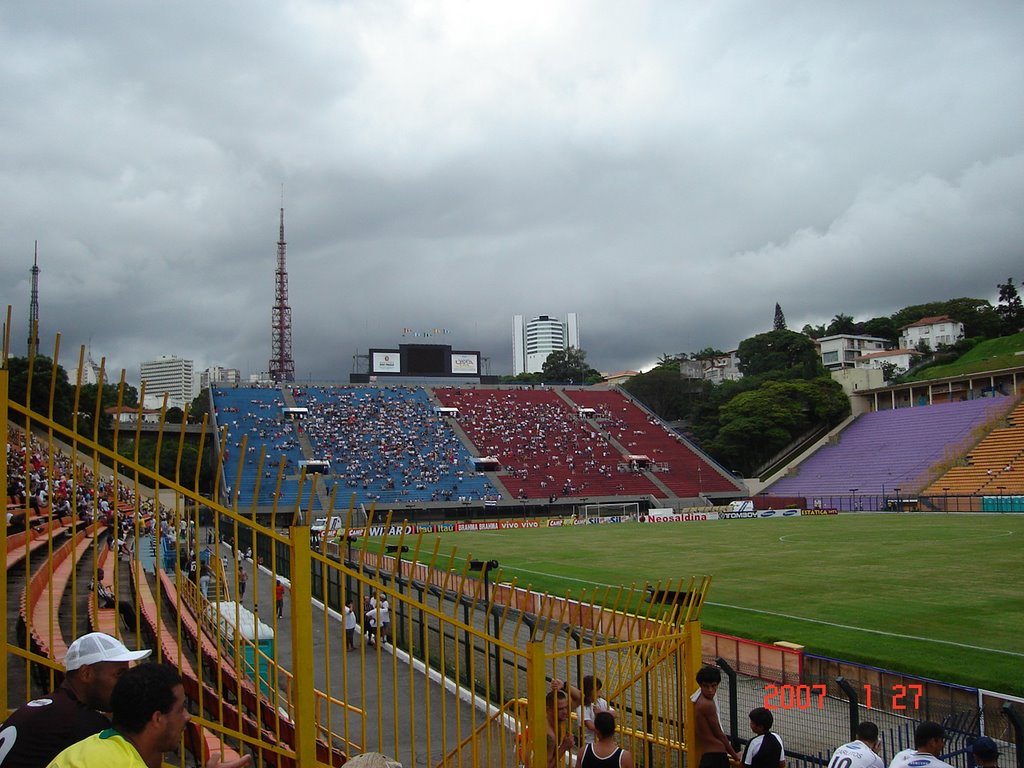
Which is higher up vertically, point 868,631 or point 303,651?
point 303,651

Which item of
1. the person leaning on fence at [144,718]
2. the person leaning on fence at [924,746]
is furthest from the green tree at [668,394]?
the person leaning on fence at [144,718]

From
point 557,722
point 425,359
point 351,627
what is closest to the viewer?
point 557,722

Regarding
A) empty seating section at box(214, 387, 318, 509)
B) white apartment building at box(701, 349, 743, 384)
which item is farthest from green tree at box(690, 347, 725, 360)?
empty seating section at box(214, 387, 318, 509)

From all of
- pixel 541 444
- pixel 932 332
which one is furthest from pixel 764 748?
pixel 932 332

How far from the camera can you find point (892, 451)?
66.2m

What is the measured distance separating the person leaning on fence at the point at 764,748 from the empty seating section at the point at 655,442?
2387 inches

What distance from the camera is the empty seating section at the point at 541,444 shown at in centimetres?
6425

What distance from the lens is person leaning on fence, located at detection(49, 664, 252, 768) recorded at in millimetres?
2869

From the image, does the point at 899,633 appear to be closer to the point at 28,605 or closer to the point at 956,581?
the point at 956,581

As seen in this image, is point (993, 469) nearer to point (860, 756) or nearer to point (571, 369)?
point (860, 756)

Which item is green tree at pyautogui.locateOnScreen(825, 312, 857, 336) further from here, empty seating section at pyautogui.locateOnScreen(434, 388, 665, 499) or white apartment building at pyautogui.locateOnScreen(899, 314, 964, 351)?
empty seating section at pyautogui.locateOnScreen(434, 388, 665, 499)

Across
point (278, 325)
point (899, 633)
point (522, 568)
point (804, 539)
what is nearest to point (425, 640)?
point (899, 633)

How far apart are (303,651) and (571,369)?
11624 centimetres

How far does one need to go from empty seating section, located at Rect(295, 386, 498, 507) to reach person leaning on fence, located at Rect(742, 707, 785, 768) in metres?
50.6
